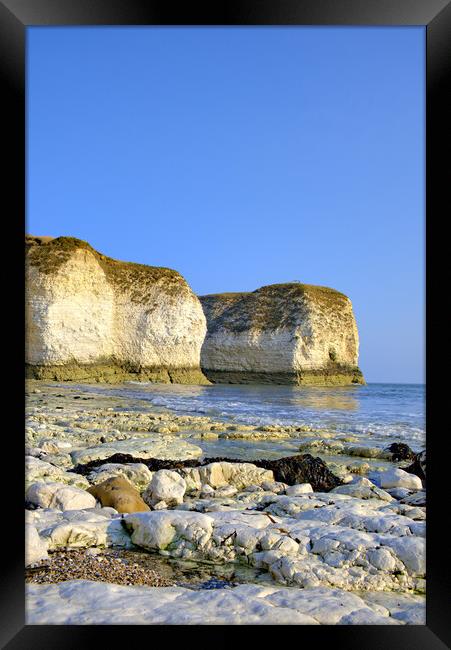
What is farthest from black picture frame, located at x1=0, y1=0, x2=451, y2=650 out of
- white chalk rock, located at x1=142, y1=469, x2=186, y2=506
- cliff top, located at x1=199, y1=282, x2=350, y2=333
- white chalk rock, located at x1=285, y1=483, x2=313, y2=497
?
cliff top, located at x1=199, y1=282, x2=350, y2=333

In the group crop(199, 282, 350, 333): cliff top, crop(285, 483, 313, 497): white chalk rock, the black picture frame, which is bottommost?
crop(285, 483, 313, 497): white chalk rock

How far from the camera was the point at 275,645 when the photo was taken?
2.38 m

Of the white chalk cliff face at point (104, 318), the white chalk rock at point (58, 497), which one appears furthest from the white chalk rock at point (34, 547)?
the white chalk cliff face at point (104, 318)

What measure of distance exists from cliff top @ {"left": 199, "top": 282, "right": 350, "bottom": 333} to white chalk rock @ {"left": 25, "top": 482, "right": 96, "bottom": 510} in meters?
37.6

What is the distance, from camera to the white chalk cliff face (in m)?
26.9

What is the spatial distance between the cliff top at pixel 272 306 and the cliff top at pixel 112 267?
11.4 meters

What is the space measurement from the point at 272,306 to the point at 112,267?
16226mm

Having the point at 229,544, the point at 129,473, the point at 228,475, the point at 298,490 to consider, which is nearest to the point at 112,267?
the point at 129,473

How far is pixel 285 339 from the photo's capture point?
42.0 metres

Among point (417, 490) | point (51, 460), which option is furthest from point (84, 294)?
point (417, 490)

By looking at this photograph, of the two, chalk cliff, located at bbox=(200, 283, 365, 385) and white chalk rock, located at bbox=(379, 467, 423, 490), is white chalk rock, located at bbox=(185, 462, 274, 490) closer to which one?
white chalk rock, located at bbox=(379, 467, 423, 490)

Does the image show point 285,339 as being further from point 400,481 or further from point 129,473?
point 129,473

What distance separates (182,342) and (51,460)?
26.1 metres
